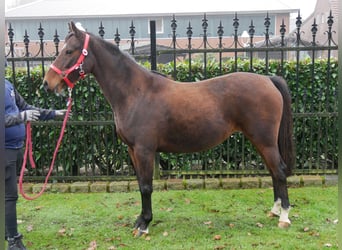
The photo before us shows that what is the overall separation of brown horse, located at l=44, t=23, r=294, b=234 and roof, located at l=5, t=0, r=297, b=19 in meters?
39.1

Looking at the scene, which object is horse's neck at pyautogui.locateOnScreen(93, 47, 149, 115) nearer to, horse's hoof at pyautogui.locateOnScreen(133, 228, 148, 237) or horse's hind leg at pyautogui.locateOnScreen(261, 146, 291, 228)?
horse's hoof at pyautogui.locateOnScreen(133, 228, 148, 237)

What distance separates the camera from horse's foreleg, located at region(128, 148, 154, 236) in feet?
13.3

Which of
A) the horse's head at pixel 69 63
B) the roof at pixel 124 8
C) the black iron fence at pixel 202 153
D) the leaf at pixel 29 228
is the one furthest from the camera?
the roof at pixel 124 8

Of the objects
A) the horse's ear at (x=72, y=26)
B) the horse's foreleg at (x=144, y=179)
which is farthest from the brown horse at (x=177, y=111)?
the horse's ear at (x=72, y=26)

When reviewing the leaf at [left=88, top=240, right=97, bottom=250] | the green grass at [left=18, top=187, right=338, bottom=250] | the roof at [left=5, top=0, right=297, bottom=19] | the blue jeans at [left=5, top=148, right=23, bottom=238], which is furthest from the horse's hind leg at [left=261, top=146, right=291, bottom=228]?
the roof at [left=5, top=0, right=297, bottom=19]


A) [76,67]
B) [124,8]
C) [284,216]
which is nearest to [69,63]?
[76,67]

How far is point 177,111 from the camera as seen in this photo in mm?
4156

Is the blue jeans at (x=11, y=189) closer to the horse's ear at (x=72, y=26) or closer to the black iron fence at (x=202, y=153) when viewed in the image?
the horse's ear at (x=72, y=26)

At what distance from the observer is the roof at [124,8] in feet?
140

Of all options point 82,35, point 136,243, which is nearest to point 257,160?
point 136,243

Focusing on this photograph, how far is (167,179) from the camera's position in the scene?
6.03 metres

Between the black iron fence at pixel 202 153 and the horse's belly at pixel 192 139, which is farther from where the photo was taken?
the black iron fence at pixel 202 153

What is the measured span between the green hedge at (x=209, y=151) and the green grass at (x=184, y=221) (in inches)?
24.4

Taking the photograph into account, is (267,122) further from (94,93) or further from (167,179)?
(94,93)
